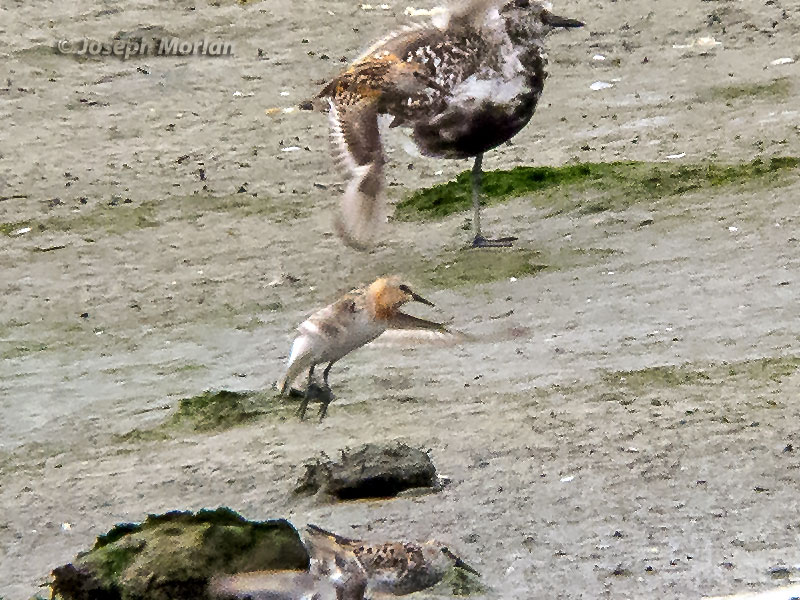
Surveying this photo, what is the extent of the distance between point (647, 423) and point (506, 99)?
1811 millimetres

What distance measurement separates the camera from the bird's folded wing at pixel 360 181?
4.02m

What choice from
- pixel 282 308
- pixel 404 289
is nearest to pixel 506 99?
pixel 282 308

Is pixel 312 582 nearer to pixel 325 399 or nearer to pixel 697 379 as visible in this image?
pixel 325 399

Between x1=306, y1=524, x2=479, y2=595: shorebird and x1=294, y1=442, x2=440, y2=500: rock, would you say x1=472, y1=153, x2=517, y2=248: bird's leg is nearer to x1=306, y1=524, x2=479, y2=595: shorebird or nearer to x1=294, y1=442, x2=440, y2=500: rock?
x1=294, y1=442, x2=440, y2=500: rock

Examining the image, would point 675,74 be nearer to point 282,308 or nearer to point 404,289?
point 282,308

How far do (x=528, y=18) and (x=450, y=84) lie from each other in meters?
0.62

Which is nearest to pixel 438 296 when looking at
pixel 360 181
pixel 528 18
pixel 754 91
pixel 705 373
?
pixel 528 18

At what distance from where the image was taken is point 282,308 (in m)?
5.73

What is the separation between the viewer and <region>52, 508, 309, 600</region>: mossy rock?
10.5ft

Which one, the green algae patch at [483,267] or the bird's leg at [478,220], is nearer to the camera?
the green algae patch at [483,267]

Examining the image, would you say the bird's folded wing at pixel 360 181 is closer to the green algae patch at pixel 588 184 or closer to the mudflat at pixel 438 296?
the mudflat at pixel 438 296

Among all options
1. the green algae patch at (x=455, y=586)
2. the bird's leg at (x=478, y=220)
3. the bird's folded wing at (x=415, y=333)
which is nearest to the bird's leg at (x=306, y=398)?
the bird's folded wing at (x=415, y=333)

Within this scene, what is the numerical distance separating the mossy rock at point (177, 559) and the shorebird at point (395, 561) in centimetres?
9

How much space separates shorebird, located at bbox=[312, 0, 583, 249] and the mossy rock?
47.6 inches
